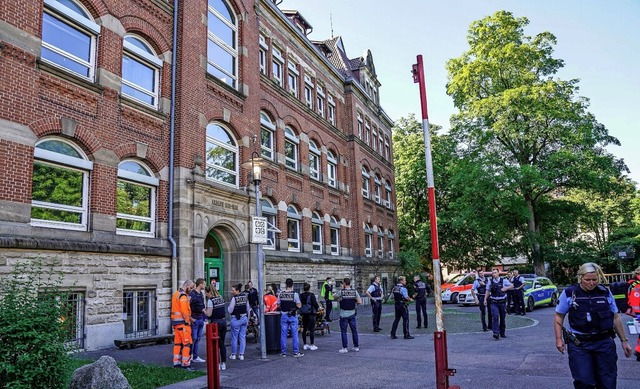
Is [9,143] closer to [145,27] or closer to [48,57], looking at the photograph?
[48,57]

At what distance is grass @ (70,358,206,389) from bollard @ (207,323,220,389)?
3.51 feet

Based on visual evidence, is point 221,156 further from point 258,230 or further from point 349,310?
point 349,310

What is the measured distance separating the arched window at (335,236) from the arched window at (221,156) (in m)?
10.0

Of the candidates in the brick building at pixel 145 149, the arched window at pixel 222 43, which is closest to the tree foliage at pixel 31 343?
the brick building at pixel 145 149

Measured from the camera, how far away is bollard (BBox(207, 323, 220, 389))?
7.42 m

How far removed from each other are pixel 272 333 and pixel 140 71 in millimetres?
8744

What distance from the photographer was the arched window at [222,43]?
17.7 metres

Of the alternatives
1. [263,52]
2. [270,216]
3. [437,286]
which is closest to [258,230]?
[437,286]

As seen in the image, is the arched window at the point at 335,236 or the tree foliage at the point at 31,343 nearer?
the tree foliage at the point at 31,343

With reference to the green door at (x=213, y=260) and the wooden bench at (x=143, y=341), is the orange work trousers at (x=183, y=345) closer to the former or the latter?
the wooden bench at (x=143, y=341)

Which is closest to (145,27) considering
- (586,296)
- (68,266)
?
(68,266)

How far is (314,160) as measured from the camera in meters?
26.3

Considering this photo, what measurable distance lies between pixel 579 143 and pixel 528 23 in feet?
29.2

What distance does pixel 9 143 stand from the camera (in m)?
10.6
